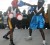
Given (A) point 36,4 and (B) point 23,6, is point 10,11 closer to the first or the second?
(B) point 23,6

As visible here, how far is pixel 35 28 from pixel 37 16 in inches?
9.7

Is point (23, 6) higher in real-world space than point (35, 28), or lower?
higher

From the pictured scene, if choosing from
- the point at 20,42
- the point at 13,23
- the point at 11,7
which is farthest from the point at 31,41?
the point at 11,7

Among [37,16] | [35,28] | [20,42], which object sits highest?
[37,16]

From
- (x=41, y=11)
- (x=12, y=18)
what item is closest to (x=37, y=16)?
(x=41, y=11)

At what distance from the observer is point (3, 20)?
3.71 metres

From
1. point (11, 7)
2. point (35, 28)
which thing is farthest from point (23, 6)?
A: point (35, 28)

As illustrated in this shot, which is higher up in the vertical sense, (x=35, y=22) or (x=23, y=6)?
(x=23, y=6)

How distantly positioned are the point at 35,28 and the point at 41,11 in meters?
0.34

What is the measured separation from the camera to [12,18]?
11.7 feet

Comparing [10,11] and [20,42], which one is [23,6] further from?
[20,42]

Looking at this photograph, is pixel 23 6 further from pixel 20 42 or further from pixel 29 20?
pixel 20 42

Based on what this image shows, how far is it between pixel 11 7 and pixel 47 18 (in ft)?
2.26

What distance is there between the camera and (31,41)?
3662 millimetres
